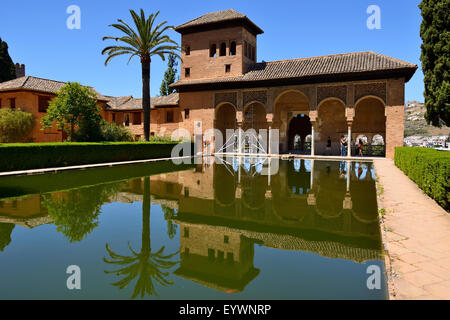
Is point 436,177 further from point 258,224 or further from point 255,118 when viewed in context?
point 255,118

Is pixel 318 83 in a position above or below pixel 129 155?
above

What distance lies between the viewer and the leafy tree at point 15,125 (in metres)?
22.3

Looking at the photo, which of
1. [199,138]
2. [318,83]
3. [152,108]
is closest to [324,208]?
[318,83]

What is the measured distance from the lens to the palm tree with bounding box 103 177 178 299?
314 cm

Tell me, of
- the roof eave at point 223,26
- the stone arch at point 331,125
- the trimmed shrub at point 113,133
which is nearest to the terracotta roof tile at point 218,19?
the roof eave at point 223,26

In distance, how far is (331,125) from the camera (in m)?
26.2

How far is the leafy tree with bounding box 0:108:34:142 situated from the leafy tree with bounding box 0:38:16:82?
423 inches

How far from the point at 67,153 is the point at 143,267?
12920 millimetres

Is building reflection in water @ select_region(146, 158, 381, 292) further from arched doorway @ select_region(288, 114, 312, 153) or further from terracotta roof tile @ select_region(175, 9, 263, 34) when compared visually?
arched doorway @ select_region(288, 114, 312, 153)

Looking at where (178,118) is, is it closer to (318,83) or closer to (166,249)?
(318,83)

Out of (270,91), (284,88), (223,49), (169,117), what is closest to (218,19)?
(223,49)

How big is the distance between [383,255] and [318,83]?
21016 mm

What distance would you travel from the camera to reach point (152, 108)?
31.8m

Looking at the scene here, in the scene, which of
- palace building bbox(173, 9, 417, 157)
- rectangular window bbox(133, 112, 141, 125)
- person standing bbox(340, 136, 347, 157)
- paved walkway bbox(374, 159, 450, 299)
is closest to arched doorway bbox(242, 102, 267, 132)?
palace building bbox(173, 9, 417, 157)
